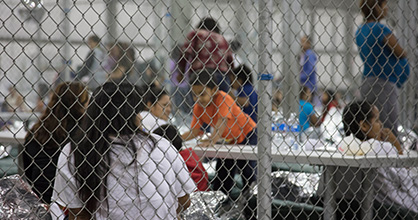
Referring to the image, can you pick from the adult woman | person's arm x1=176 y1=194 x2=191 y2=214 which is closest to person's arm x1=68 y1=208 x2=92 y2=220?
person's arm x1=176 y1=194 x2=191 y2=214

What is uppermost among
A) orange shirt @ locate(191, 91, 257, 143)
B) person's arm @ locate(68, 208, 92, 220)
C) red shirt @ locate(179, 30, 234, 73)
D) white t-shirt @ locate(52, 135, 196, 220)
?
red shirt @ locate(179, 30, 234, 73)

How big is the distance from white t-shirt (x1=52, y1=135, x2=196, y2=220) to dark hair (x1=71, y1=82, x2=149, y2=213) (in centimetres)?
3

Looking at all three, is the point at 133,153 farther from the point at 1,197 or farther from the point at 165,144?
the point at 1,197

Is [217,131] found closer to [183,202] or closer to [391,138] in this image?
[391,138]

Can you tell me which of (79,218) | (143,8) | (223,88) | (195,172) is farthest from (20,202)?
(143,8)

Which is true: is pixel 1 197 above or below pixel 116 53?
below

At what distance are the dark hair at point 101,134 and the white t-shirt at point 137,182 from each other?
0.10 ft

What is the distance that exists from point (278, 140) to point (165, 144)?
6.07 ft

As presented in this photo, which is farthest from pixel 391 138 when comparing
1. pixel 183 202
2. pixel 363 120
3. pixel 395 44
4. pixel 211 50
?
pixel 183 202

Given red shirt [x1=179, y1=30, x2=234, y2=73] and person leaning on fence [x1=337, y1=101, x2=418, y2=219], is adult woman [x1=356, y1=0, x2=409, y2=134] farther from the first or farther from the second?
red shirt [x1=179, y1=30, x2=234, y2=73]

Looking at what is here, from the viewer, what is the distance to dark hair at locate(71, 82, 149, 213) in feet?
8.12

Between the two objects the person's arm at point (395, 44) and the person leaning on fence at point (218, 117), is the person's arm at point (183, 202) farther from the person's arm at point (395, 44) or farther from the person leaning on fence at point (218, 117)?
the person's arm at point (395, 44)

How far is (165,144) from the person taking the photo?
264 cm

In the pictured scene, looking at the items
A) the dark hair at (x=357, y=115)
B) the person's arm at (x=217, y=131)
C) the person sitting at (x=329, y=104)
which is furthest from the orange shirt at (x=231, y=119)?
the dark hair at (x=357, y=115)
